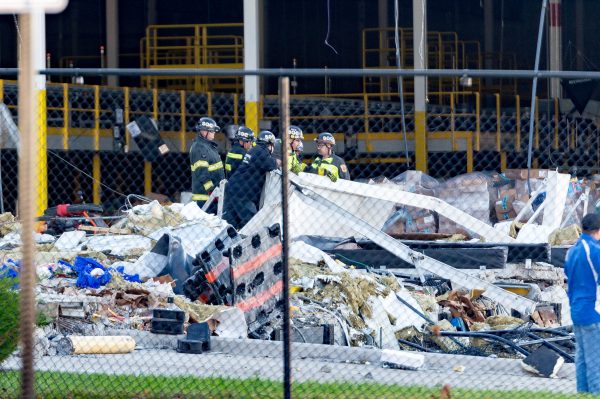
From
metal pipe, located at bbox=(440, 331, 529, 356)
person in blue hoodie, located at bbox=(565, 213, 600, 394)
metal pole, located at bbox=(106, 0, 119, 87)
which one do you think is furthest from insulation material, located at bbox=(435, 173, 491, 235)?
metal pole, located at bbox=(106, 0, 119, 87)

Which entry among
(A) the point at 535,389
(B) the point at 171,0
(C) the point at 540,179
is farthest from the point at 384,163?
(A) the point at 535,389

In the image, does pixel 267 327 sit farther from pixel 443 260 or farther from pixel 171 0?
pixel 171 0

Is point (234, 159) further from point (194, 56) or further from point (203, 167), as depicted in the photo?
point (194, 56)

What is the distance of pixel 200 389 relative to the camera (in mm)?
8391

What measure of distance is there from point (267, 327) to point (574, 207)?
8.32 metres

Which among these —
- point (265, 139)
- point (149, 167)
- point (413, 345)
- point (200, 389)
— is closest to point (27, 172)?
point (200, 389)

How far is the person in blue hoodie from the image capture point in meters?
8.88

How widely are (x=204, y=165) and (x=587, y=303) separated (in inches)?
351

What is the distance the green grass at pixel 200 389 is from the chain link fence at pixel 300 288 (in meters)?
0.03

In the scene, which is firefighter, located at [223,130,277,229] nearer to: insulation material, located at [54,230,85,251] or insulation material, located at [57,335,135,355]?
insulation material, located at [54,230,85,251]

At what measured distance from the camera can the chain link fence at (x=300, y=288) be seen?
9.07m

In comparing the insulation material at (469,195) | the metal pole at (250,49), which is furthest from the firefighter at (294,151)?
the metal pole at (250,49)

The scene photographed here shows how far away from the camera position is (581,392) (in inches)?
346

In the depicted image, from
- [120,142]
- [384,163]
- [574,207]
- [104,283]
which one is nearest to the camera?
[104,283]
